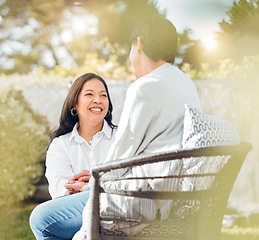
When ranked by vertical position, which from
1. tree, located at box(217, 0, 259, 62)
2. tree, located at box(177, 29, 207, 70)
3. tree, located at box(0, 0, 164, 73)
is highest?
tree, located at box(0, 0, 164, 73)

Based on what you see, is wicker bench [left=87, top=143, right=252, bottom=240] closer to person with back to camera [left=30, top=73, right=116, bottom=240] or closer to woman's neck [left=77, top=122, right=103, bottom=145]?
person with back to camera [left=30, top=73, right=116, bottom=240]

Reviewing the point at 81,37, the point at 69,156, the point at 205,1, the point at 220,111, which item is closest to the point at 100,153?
the point at 69,156

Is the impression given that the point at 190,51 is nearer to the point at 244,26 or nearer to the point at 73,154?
the point at 244,26

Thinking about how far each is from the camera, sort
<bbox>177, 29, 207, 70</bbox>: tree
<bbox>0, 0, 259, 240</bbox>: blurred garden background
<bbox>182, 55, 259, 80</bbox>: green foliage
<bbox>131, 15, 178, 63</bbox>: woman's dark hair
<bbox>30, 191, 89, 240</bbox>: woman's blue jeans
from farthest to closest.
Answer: <bbox>177, 29, 207, 70</bbox>: tree, <bbox>182, 55, 259, 80</bbox>: green foliage, <bbox>0, 0, 259, 240</bbox>: blurred garden background, <bbox>131, 15, 178, 63</bbox>: woman's dark hair, <bbox>30, 191, 89, 240</bbox>: woman's blue jeans

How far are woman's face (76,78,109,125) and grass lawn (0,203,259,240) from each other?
1984mm

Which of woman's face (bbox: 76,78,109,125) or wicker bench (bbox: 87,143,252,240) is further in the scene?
woman's face (bbox: 76,78,109,125)

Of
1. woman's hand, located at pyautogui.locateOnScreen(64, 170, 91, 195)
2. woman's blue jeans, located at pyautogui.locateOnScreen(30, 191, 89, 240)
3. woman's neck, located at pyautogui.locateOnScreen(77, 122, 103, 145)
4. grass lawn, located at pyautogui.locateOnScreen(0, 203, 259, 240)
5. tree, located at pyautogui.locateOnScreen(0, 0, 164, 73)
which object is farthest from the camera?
tree, located at pyautogui.locateOnScreen(0, 0, 164, 73)

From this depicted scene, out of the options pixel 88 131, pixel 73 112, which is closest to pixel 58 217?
pixel 88 131

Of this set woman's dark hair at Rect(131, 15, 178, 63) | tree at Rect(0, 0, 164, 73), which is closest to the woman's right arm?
woman's dark hair at Rect(131, 15, 178, 63)

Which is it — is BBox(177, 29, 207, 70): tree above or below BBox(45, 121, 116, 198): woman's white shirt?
above

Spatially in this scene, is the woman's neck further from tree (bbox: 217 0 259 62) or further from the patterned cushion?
tree (bbox: 217 0 259 62)

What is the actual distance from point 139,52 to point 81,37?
45.5 feet

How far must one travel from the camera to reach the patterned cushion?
1287 mm

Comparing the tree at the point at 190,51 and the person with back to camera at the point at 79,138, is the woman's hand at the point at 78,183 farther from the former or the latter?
the tree at the point at 190,51
